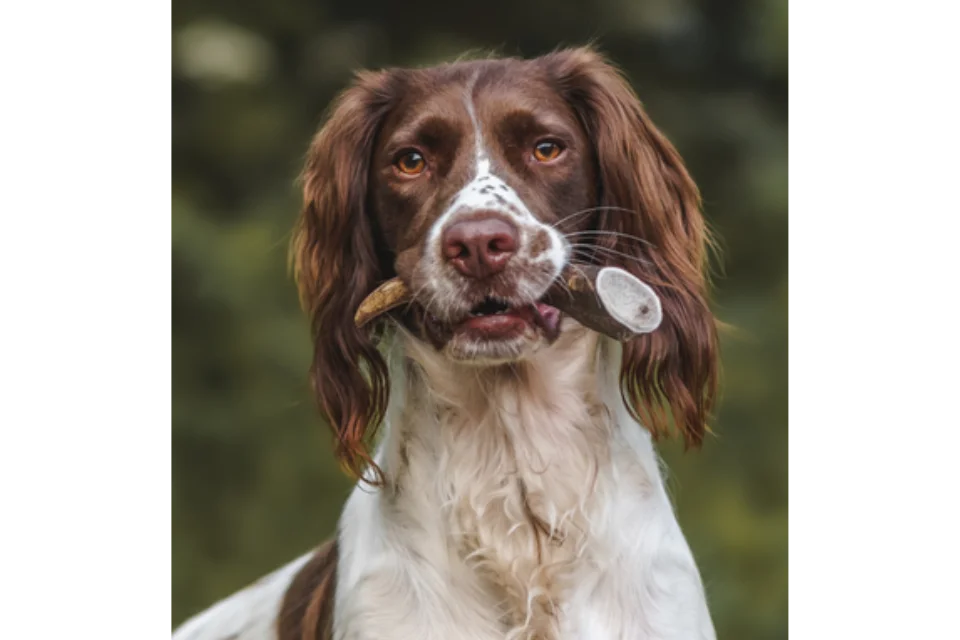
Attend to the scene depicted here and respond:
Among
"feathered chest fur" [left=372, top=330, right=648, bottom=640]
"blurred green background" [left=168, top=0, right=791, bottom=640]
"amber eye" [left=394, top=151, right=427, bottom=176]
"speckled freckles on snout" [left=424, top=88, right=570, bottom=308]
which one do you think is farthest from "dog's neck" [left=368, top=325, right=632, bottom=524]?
"blurred green background" [left=168, top=0, right=791, bottom=640]

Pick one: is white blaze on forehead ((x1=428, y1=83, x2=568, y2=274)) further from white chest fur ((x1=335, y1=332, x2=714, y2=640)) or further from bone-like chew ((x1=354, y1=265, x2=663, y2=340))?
white chest fur ((x1=335, y1=332, x2=714, y2=640))

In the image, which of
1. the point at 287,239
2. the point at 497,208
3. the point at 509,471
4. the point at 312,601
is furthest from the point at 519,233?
the point at 287,239

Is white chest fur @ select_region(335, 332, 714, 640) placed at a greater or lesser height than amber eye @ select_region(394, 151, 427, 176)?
lesser

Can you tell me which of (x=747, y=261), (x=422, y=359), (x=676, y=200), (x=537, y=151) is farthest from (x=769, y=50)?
(x=422, y=359)

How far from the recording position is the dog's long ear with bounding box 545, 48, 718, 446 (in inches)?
118

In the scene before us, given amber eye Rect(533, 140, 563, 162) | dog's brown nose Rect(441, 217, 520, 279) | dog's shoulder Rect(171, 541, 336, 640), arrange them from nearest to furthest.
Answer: dog's brown nose Rect(441, 217, 520, 279), amber eye Rect(533, 140, 563, 162), dog's shoulder Rect(171, 541, 336, 640)

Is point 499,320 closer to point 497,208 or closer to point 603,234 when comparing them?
point 497,208

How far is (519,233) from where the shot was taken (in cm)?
274

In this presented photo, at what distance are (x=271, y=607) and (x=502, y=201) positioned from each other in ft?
3.86

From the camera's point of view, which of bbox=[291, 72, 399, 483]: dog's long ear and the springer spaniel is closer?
the springer spaniel

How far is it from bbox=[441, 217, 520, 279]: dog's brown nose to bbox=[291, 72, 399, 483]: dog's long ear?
1.14ft

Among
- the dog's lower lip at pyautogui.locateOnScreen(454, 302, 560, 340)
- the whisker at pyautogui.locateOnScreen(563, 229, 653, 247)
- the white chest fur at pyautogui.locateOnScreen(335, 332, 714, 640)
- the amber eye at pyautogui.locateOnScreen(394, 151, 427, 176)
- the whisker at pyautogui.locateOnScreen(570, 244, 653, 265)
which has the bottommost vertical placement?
the white chest fur at pyautogui.locateOnScreen(335, 332, 714, 640)

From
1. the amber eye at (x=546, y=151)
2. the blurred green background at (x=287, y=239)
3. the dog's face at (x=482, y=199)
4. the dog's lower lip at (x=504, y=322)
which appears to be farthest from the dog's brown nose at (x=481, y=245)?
the blurred green background at (x=287, y=239)

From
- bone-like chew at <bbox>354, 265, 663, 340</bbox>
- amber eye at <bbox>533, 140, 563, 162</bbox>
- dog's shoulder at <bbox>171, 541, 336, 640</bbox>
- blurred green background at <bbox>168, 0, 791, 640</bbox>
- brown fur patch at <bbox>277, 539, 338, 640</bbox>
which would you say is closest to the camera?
bone-like chew at <bbox>354, 265, 663, 340</bbox>
